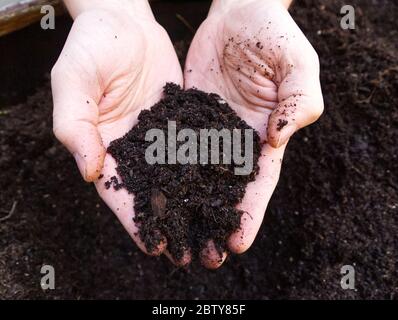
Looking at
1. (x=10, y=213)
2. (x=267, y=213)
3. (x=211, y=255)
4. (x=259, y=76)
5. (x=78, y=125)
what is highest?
(x=78, y=125)

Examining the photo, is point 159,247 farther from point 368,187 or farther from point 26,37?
point 26,37

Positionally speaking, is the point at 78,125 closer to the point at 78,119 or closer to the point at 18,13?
the point at 78,119

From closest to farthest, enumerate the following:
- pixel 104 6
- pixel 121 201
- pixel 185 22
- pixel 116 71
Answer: pixel 121 201 < pixel 116 71 < pixel 104 6 < pixel 185 22

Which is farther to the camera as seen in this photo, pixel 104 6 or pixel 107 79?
pixel 104 6

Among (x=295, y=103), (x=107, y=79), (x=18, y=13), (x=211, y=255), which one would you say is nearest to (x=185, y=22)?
(x=18, y=13)

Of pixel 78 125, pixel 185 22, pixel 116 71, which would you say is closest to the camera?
pixel 78 125

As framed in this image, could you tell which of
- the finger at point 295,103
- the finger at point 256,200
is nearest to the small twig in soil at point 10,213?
the finger at point 256,200

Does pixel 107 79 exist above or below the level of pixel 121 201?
above
